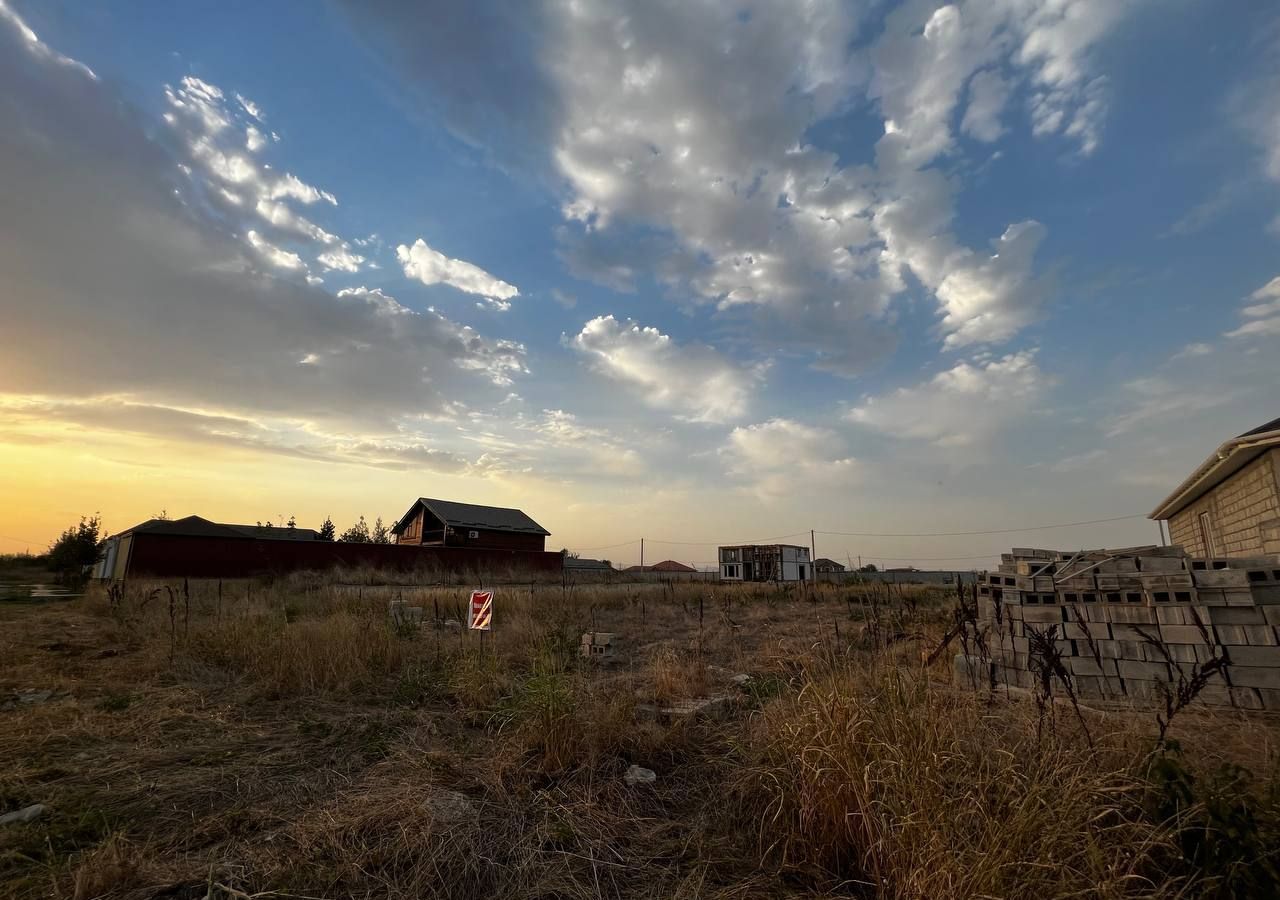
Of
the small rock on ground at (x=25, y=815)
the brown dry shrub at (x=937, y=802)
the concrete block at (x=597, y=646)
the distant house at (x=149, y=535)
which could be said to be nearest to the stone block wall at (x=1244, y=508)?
the brown dry shrub at (x=937, y=802)

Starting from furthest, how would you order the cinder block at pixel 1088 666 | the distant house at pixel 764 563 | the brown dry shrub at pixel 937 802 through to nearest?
the distant house at pixel 764 563
the cinder block at pixel 1088 666
the brown dry shrub at pixel 937 802

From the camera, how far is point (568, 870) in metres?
2.90

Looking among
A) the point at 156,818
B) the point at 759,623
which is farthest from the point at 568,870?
the point at 759,623

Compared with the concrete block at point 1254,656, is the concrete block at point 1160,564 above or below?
above

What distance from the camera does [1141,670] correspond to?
18.4 ft

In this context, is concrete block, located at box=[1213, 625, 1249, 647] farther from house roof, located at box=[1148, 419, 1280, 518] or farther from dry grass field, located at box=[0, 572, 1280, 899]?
house roof, located at box=[1148, 419, 1280, 518]

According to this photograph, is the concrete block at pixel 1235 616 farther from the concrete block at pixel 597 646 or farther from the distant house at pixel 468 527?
the distant house at pixel 468 527

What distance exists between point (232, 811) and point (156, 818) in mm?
418

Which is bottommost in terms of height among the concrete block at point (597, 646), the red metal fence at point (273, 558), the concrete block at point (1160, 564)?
the concrete block at point (597, 646)

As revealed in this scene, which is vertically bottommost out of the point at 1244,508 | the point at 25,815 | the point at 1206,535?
the point at 25,815

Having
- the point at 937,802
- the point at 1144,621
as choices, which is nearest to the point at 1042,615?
the point at 1144,621

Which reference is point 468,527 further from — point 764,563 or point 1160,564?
point 1160,564

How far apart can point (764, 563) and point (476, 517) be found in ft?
68.3

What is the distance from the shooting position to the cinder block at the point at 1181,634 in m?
5.43
